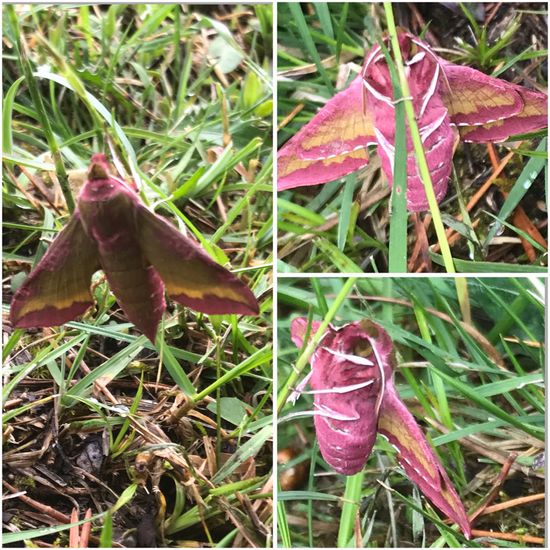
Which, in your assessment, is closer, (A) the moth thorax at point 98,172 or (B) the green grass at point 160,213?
(A) the moth thorax at point 98,172

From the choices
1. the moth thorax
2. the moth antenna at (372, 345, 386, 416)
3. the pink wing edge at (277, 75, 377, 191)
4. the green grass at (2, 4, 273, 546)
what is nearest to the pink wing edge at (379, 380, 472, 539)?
the moth antenna at (372, 345, 386, 416)

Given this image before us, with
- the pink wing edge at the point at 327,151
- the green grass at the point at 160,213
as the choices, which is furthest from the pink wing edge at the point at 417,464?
the pink wing edge at the point at 327,151

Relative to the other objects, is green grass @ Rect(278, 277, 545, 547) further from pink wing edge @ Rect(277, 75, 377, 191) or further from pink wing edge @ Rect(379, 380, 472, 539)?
pink wing edge @ Rect(277, 75, 377, 191)

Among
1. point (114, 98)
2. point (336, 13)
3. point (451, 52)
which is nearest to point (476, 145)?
point (451, 52)

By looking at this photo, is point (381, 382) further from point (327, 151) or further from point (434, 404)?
point (327, 151)

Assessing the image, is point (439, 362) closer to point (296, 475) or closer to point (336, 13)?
point (296, 475)

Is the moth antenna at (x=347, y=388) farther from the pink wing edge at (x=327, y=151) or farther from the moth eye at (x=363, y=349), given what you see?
the pink wing edge at (x=327, y=151)

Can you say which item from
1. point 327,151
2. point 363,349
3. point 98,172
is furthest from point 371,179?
point 98,172
